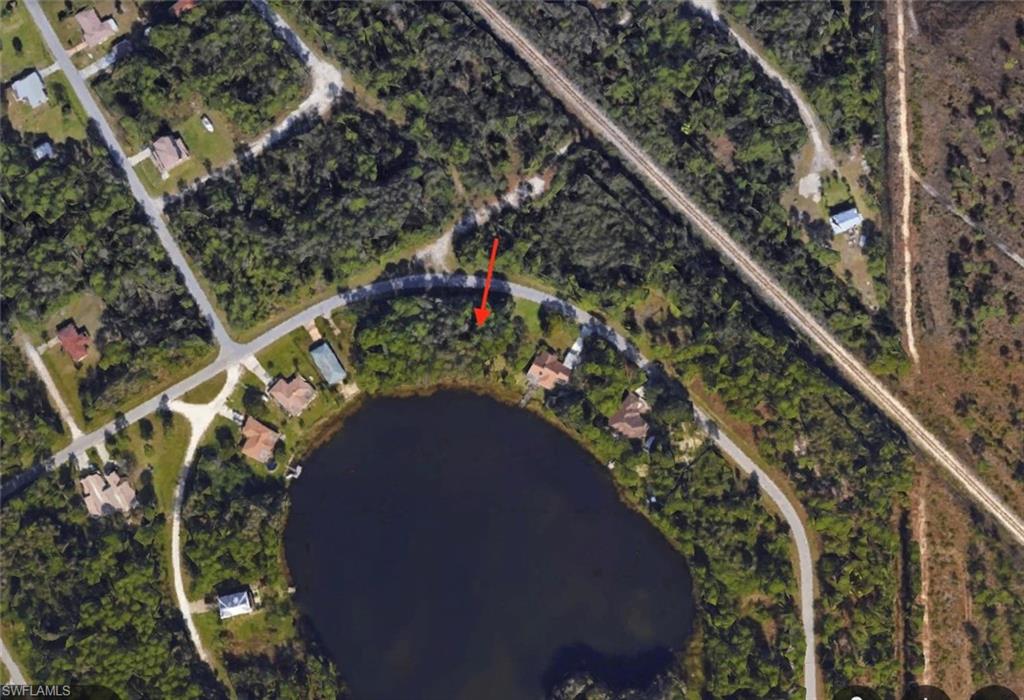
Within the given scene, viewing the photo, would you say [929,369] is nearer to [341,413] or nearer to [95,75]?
[341,413]

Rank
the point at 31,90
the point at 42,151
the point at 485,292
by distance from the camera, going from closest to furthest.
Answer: the point at 485,292 → the point at 42,151 → the point at 31,90

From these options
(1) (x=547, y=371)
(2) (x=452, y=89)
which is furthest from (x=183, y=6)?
(1) (x=547, y=371)

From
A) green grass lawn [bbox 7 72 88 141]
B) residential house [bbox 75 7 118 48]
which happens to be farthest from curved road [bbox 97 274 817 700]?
residential house [bbox 75 7 118 48]

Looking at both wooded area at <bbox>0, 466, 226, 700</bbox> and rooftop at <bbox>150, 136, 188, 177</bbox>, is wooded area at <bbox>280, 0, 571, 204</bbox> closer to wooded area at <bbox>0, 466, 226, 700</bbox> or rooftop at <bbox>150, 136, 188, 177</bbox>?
rooftop at <bbox>150, 136, 188, 177</bbox>

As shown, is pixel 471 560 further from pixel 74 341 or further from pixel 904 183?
pixel 904 183

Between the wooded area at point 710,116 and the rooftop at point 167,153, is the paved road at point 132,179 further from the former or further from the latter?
the wooded area at point 710,116

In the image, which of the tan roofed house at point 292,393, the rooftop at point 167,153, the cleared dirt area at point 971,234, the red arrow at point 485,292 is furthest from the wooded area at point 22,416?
the cleared dirt area at point 971,234
